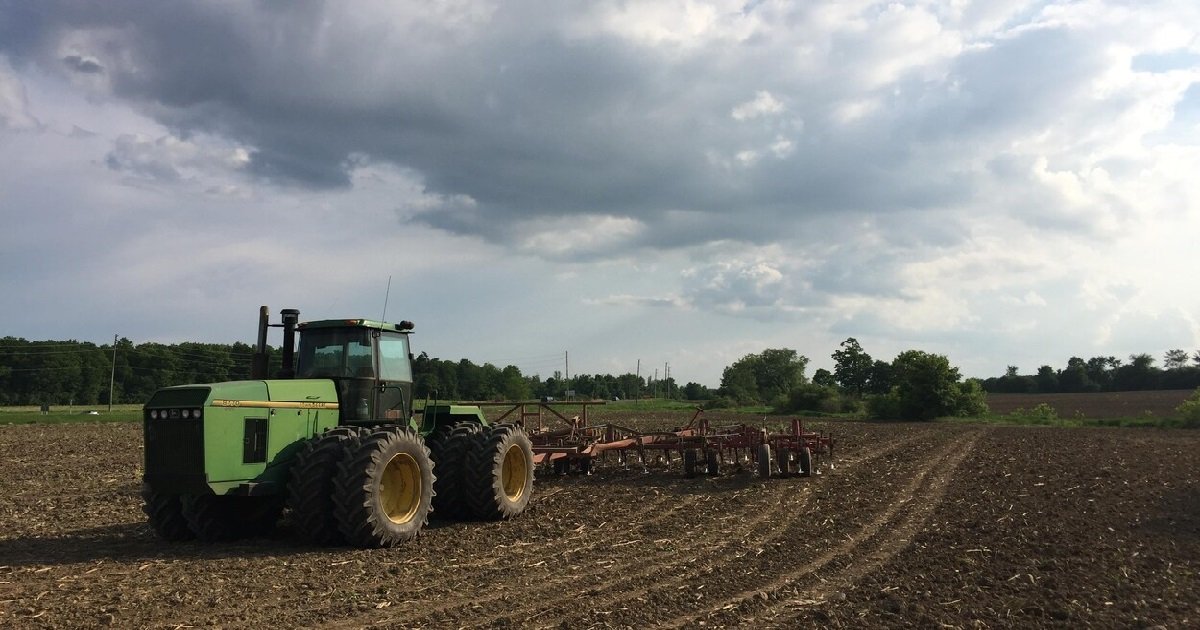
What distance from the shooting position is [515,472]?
39.2 ft

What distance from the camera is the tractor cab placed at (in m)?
10.2

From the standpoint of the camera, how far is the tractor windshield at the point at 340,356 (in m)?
10.2

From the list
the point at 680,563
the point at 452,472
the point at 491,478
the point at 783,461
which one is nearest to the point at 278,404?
the point at 452,472

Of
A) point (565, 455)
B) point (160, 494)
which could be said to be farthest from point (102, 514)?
point (565, 455)

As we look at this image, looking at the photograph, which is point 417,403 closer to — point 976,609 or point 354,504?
point 354,504

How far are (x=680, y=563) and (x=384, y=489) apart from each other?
146 inches

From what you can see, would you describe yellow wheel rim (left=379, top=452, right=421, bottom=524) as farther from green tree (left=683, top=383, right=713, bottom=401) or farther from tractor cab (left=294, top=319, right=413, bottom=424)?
green tree (left=683, top=383, right=713, bottom=401)

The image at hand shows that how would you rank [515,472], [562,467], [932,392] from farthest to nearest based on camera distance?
[932,392] → [562,467] → [515,472]

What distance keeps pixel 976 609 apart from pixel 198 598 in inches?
255

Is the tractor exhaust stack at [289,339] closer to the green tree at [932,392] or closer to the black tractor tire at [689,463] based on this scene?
the black tractor tire at [689,463]

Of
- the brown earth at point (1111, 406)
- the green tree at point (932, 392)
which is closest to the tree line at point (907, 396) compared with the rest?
the green tree at point (932, 392)

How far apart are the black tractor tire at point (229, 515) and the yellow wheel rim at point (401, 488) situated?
4.64 ft

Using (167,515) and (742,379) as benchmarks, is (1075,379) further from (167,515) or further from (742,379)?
(167,515)

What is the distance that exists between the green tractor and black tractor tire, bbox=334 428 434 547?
0.01 metres
